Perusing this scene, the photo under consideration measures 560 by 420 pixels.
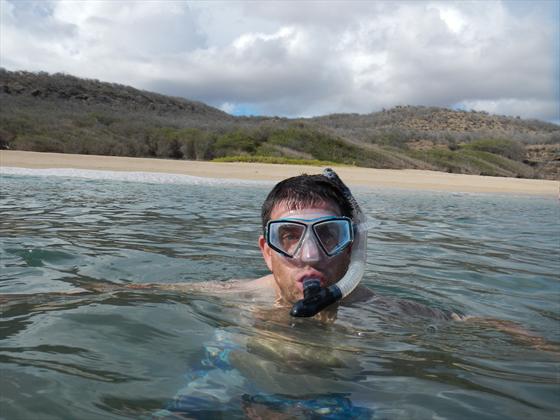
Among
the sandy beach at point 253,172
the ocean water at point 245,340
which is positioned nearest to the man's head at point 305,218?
the ocean water at point 245,340

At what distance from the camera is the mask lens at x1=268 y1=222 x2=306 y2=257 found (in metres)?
2.84

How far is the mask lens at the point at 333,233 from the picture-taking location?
2.81 meters

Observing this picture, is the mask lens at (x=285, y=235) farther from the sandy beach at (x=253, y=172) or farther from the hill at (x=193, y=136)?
the hill at (x=193, y=136)

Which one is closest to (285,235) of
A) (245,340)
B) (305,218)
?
(305,218)

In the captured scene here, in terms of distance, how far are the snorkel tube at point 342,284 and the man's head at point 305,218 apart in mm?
48

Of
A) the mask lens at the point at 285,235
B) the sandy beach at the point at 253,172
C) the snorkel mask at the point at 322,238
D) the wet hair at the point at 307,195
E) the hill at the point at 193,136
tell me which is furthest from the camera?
the hill at the point at 193,136

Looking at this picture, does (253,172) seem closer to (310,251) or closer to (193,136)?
(193,136)

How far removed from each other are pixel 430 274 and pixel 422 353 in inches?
105

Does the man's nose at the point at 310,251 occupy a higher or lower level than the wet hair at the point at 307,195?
lower

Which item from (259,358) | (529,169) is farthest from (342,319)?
(529,169)

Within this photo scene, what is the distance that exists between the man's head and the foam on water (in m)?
13.4

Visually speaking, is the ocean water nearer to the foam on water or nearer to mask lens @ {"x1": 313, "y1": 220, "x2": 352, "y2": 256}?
mask lens @ {"x1": 313, "y1": 220, "x2": 352, "y2": 256}

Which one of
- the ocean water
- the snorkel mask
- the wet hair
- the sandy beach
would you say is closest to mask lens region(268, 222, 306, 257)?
the snorkel mask

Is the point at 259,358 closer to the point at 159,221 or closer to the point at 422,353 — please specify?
the point at 422,353
